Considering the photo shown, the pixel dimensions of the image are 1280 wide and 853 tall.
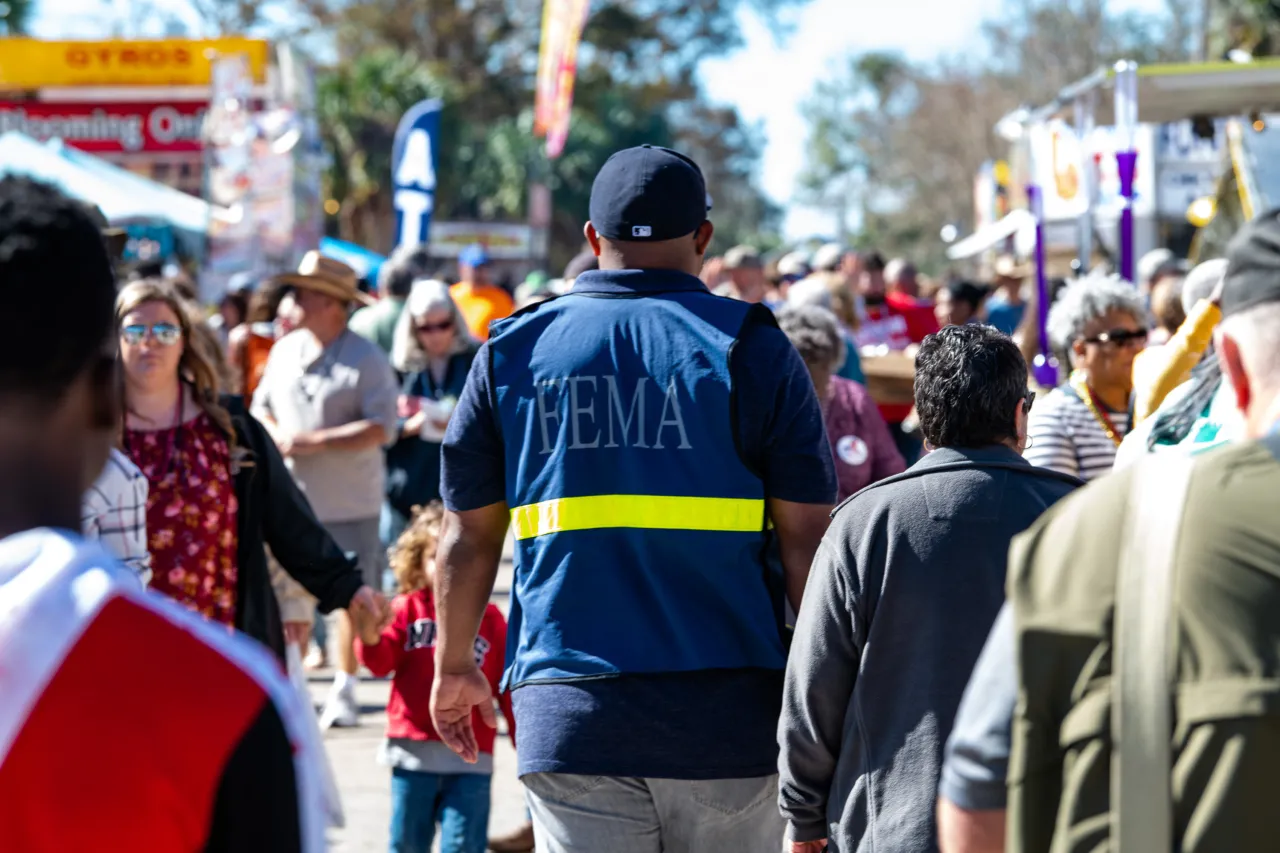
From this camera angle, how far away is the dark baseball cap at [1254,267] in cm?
182

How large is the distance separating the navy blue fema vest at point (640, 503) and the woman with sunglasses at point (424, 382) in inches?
190

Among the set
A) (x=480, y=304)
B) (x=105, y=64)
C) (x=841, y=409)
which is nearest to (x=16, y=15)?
(x=105, y=64)

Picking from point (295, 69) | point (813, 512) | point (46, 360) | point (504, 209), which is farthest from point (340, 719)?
point (504, 209)

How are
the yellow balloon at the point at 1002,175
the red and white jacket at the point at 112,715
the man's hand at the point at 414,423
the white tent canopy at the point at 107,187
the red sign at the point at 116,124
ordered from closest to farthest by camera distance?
the red and white jacket at the point at 112,715 < the man's hand at the point at 414,423 < the white tent canopy at the point at 107,187 < the red sign at the point at 116,124 < the yellow balloon at the point at 1002,175

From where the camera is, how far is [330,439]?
7566 mm

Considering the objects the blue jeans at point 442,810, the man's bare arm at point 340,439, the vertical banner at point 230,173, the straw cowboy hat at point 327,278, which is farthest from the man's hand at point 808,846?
the vertical banner at point 230,173

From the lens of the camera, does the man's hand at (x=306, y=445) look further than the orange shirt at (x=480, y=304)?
No

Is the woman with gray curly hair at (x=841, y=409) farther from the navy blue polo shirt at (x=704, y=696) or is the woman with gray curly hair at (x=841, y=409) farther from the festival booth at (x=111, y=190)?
the festival booth at (x=111, y=190)

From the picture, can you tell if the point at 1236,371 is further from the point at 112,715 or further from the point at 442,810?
the point at 442,810

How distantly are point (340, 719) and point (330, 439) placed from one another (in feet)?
4.36

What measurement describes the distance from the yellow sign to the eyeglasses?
1079 inches

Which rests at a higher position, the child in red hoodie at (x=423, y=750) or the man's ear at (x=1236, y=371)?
the man's ear at (x=1236, y=371)

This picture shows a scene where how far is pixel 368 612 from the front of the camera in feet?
16.2

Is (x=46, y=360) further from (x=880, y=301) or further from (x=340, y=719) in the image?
(x=880, y=301)
